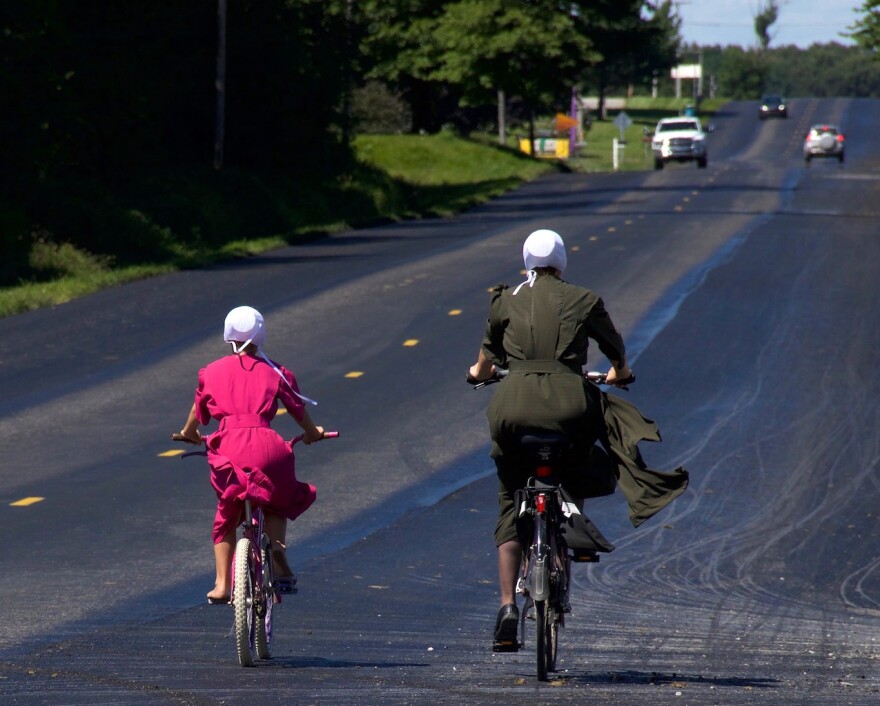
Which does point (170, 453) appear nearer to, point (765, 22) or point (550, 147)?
point (550, 147)

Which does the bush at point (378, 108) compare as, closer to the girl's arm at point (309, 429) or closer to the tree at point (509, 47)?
the tree at point (509, 47)

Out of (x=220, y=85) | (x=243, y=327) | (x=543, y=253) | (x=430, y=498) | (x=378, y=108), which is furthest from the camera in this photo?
(x=378, y=108)

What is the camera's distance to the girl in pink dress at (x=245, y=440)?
6.66 m

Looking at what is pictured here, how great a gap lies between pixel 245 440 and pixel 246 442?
10mm

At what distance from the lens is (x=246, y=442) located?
666 cm

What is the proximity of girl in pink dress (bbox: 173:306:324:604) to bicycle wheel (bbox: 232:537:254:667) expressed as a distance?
23 centimetres

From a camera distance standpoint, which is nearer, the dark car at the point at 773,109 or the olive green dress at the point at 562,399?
the olive green dress at the point at 562,399

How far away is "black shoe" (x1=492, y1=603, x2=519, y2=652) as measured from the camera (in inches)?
245

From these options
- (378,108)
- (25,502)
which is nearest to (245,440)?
(25,502)

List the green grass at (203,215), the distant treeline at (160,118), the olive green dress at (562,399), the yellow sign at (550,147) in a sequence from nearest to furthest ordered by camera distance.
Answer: the olive green dress at (562,399), the green grass at (203,215), the distant treeline at (160,118), the yellow sign at (550,147)

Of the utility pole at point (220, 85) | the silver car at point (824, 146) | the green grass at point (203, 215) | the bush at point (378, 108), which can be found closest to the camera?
the green grass at point (203, 215)

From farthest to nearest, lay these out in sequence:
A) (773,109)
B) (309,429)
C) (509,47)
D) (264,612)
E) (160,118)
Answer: (773,109)
(509,47)
(160,118)
(309,429)
(264,612)

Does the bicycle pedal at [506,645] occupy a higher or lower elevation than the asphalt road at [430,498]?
higher

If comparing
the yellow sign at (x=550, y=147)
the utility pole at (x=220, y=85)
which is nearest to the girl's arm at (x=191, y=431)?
the utility pole at (x=220, y=85)
